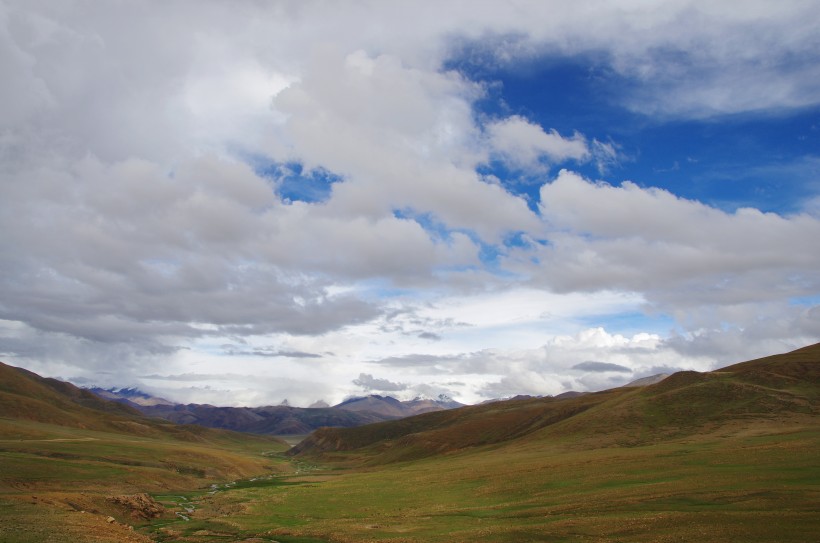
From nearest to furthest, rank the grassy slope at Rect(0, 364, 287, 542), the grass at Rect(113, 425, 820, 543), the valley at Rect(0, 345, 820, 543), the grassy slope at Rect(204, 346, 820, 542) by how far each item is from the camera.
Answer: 1. the grass at Rect(113, 425, 820, 543)
2. the grassy slope at Rect(204, 346, 820, 542)
3. the valley at Rect(0, 345, 820, 543)
4. the grassy slope at Rect(0, 364, 287, 542)

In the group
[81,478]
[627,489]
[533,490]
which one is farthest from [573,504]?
[81,478]

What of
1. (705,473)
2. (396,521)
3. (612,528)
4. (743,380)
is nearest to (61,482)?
(396,521)

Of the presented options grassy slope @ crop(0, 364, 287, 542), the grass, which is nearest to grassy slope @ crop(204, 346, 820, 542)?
the grass

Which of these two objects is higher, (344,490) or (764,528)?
(764,528)

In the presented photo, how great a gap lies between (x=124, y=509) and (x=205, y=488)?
1893 inches

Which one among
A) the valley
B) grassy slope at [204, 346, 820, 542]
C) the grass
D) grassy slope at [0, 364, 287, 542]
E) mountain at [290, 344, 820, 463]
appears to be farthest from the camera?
mountain at [290, 344, 820, 463]

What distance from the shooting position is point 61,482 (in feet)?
263

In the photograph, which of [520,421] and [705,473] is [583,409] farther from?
[705,473]

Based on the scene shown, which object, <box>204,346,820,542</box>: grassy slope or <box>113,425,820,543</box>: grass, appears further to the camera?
<box>204,346,820,542</box>: grassy slope

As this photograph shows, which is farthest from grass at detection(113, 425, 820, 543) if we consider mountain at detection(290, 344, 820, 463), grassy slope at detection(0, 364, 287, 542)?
mountain at detection(290, 344, 820, 463)

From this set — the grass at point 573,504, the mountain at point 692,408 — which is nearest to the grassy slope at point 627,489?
the grass at point 573,504

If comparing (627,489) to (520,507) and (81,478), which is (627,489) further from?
(81,478)

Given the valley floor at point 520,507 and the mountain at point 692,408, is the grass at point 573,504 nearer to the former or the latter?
the valley floor at point 520,507

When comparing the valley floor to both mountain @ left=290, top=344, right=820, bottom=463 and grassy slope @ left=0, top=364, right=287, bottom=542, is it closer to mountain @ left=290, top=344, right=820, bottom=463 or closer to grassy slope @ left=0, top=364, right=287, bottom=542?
grassy slope @ left=0, top=364, right=287, bottom=542
